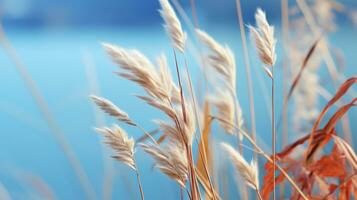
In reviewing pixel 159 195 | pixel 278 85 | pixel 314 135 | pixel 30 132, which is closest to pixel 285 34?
pixel 314 135

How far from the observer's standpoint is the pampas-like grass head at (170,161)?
0.33 m

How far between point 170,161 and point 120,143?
0.03 m

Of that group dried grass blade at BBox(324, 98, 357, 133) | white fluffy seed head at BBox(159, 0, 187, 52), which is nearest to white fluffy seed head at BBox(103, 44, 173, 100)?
white fluffy seed head at BBox(159, 0, 187, 52)

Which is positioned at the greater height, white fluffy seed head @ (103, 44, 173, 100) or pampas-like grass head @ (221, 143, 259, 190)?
white fluffy seed head @ (103, 44, 173, 100)

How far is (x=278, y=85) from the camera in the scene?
1.57 metres

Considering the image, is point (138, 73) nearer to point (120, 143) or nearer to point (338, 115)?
point (120, 143)

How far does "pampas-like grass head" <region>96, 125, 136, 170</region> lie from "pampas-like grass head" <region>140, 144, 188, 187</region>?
0.01 meters

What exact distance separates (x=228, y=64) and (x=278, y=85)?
47.2 inches

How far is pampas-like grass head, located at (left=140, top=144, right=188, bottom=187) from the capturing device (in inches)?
13.2

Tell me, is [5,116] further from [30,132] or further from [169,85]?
[169,85]

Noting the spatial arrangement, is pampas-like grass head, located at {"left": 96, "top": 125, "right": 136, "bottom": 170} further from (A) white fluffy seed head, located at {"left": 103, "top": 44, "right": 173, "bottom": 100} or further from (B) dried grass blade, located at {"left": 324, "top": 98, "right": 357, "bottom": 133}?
(B) dried grass blade, located at {"left": 324, "top": 98, "right": 357, "bottom": 133}

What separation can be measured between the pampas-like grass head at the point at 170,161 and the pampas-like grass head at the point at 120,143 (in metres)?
0.01

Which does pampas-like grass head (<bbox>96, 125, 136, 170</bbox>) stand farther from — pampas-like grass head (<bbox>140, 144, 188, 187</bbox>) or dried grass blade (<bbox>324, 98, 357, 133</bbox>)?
dried grass blade (<bbox>324, 98, 357, 133</bbox>)

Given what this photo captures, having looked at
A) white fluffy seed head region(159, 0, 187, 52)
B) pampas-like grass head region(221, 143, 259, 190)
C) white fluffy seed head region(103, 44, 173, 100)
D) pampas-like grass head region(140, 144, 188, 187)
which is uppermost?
white fluffy seed head region(159, 0, 187, 52)
